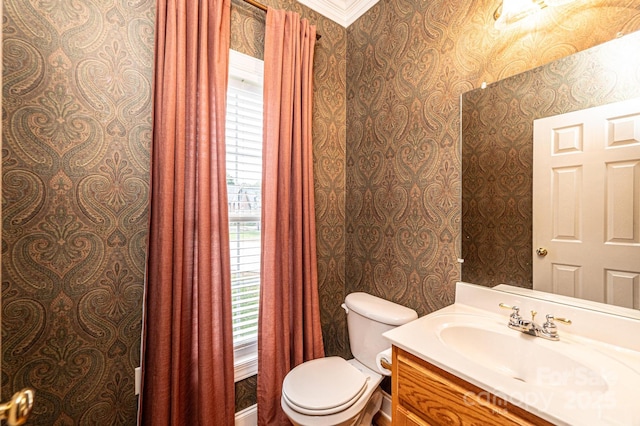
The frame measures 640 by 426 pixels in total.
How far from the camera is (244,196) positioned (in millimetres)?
1618

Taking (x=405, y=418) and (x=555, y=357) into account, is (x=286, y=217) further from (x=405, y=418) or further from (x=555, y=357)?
(x=555, y=357)

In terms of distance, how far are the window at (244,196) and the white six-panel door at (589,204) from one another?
55.1 inches

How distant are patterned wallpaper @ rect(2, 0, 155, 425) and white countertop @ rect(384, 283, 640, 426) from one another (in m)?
1.24

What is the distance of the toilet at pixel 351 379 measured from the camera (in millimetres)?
1176

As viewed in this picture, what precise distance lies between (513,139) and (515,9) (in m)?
0.54

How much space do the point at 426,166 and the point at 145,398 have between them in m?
1.78

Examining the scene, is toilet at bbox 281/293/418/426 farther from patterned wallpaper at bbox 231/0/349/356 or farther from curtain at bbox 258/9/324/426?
patterned wallpaper at bbox 231/0/349/356

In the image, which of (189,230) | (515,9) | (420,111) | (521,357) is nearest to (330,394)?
(521,357)

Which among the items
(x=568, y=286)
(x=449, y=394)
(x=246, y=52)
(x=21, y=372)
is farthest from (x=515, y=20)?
(x=21, y=372)

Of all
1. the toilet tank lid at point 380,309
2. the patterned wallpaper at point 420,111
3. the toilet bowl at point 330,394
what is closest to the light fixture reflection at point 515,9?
the patterned wallpaper at point 420,111

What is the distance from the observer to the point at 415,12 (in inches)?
60.1

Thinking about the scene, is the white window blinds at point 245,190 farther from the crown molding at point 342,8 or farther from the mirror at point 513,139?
the mirror at point 513,139

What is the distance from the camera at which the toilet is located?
1.18m

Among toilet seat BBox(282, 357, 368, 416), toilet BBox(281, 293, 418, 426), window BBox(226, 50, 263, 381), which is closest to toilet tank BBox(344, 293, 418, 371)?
toilet BBox(281, 293, 418, 426)
